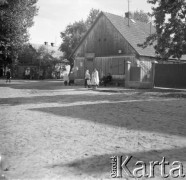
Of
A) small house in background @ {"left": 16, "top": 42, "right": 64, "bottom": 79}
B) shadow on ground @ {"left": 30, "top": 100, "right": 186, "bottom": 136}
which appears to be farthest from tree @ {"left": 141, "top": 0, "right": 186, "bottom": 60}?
small house in background @ {"left": 16, "top": 42, "right": 64, "bottom": 79}

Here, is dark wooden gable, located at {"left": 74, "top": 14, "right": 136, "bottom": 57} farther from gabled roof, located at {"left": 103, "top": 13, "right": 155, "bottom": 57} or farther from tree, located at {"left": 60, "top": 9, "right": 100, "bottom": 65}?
tree, located at {"left": 60, "top": 9, "right": 100, "bottom": 65}

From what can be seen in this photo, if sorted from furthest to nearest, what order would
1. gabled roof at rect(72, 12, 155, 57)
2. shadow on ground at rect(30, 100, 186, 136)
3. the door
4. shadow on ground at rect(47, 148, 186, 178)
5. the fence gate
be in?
the door → gabled roof at rect(72, 12, 155, 57) → the fence gate → shadow on ground at rect(30, 100, 186, 136) → shadow on ground at rect(47, 148, 186, 178)

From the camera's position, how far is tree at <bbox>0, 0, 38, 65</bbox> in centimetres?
2023

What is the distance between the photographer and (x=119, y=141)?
5340 millimetres

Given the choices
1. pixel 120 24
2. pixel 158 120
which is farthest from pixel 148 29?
pixel 158 120

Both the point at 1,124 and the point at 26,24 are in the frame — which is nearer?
the point at 1,124

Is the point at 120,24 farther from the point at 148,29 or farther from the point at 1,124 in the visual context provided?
the point at 1,124

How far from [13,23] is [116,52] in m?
10.7

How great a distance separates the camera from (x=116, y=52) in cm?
2631

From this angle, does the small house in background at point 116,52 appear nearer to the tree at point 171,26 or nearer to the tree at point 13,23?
the tree at point 171,26

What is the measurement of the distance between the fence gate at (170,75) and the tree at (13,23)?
1221 cm

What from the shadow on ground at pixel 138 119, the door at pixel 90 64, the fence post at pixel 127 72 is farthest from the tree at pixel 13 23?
the shadow on ground at pixel 138 119

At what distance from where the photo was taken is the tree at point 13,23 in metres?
20.2

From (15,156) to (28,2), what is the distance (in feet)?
67.5
